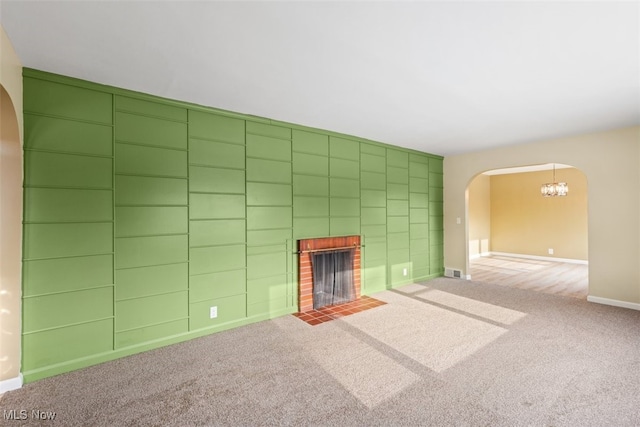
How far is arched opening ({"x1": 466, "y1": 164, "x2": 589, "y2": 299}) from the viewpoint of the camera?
7.03 metres

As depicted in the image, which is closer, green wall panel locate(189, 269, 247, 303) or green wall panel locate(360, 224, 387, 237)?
green wall panel locate(189, 269, 247, 303)

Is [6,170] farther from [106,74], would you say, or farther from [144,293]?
[144,293]

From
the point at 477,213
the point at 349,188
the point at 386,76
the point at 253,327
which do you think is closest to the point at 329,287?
the point at 253,327

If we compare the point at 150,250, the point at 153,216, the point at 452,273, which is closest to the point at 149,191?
the point at 153,216

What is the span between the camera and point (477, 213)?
8977 mm

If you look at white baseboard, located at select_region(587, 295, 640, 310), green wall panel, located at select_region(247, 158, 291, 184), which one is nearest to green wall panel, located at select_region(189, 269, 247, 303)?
green wall panel, located at select_region(247, 158, 291, 184)

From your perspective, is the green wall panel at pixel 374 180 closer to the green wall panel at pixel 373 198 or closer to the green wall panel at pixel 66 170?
the green wall panel at pixel 373 198

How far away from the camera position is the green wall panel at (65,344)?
96.3 inches

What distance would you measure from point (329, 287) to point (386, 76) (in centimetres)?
290

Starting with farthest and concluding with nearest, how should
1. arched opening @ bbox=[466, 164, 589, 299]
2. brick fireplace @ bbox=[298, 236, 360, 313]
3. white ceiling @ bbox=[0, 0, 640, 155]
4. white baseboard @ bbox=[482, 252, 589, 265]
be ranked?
1. white baseboard @ bbox=[482, 252, 589, 265]
2. arched opening @ bbox=[466, 164, 589, 299]
3. brick fireplace @ bbox=[298, 236, 360, 313]
4. white ceiling @ bbox=[0, 0, 640, 155]

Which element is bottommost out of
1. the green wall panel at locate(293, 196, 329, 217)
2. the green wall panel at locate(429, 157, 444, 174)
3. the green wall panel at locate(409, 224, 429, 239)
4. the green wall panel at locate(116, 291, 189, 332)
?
the green wall panel at locate(116, 291, 189, 332)

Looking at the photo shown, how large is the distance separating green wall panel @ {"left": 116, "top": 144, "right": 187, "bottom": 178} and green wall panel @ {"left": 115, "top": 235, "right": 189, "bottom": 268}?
0.67 m

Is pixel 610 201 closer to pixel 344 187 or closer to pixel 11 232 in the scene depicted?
pixel 344 187

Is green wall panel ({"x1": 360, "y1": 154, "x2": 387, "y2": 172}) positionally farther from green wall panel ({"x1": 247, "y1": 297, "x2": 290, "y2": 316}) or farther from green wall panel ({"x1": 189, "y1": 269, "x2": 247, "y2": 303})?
green wall panel ({"x1": 189, "y1": 269, "x2": 247, "y2": 303})
